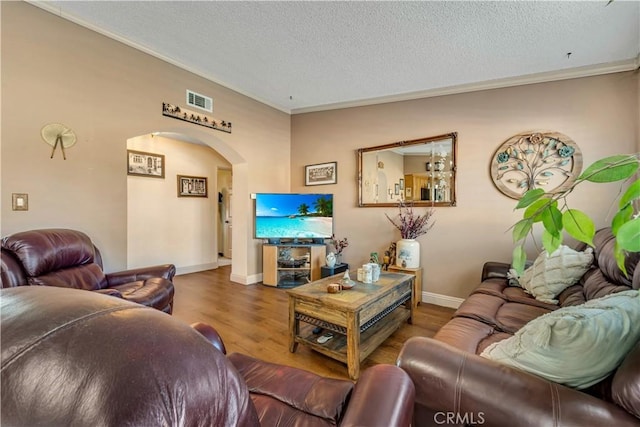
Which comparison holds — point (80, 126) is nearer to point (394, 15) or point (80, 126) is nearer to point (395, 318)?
point (394, 15)

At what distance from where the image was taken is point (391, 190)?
11.8 feet

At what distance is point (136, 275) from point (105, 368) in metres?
2.47

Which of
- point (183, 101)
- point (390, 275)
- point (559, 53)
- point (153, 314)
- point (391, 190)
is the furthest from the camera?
point (391, 190)

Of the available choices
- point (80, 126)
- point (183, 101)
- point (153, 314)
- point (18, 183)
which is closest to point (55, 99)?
point (80, 126)

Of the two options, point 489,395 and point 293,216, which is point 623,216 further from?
point 293,216

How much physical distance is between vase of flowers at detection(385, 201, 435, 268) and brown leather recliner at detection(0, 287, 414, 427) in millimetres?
2939

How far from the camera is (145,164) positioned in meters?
4.34

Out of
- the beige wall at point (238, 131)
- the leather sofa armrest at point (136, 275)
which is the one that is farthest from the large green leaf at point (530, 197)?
the beige wall at point (238, 131)

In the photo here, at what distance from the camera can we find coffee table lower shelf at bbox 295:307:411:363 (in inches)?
75.9

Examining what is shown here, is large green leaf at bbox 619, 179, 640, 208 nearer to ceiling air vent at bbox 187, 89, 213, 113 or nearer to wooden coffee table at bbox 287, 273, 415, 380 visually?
wooden coffee table at bbox 287, 273, 415, 380

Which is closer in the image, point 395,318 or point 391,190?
point 395,318

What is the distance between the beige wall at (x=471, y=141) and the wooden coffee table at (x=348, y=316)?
3.67 feet

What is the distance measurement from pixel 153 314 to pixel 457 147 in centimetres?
347

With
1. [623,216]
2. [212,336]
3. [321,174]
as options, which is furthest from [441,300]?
[623,216]
